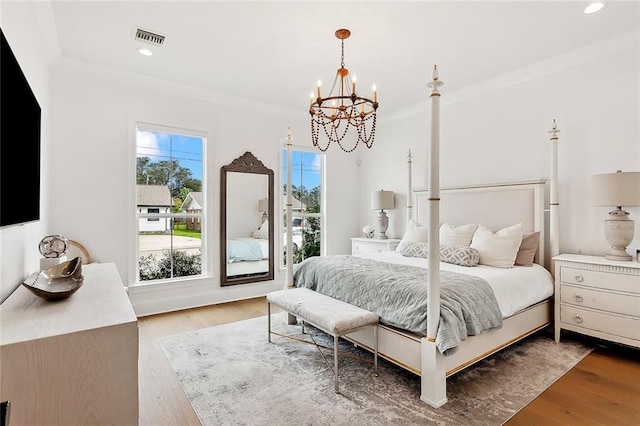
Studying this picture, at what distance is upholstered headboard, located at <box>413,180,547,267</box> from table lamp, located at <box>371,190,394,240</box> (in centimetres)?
59

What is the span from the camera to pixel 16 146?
5.23 ft

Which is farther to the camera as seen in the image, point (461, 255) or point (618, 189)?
point (461, 255)

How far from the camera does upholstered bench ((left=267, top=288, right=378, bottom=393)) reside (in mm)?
2258

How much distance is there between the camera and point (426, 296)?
2232mm

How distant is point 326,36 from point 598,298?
10.6 ft

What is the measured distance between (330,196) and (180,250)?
97.4 inches

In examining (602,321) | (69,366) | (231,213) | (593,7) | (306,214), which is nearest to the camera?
(69,366)

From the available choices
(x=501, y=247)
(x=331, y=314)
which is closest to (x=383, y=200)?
(x=501, y=247)

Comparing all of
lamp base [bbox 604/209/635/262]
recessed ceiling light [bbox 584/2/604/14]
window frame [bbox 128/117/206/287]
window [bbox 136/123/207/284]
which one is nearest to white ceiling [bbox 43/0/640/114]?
recessed ceiling light [bbox 584/2/604/14]

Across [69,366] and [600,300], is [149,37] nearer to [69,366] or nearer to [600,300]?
[69,366]

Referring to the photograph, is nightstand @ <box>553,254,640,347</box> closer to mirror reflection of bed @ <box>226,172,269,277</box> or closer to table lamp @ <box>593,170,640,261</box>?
table lamp @ <box>593,170,640,261</box>

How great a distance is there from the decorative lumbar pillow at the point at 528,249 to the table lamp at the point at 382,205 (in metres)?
2.00

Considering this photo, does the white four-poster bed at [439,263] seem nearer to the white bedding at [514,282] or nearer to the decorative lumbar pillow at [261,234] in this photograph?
the white bedding at [514,282]

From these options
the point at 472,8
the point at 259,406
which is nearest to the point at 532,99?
the point at 472,8
